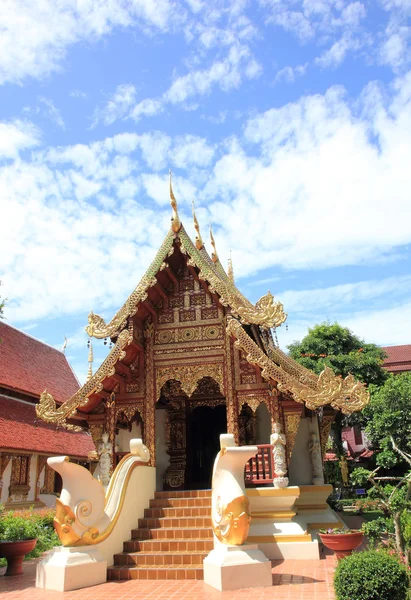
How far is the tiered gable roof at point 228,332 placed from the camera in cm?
768

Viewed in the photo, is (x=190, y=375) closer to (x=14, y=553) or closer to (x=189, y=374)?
(x=189, y=374)

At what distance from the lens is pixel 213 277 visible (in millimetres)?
8633

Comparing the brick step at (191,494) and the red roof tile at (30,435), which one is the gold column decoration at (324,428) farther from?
the red roof tile at (30,435)

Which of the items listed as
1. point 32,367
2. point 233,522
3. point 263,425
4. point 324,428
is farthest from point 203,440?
point 32,367

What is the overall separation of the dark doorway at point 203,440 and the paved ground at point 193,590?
4.03 m

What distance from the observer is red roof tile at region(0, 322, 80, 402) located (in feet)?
56.7

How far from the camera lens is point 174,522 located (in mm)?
7445

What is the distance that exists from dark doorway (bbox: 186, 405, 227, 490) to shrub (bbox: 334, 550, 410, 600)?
6.11m

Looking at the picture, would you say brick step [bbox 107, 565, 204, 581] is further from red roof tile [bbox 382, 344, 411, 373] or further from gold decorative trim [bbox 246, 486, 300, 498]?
red roof tile [bbox 382, 344, 411, 373]

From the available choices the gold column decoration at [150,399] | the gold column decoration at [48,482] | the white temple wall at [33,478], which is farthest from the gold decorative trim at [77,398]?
the gold column decoration at [48,482]

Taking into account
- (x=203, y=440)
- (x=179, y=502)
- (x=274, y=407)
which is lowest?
(x=179, y=502)

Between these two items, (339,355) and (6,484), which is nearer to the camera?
(6,484)

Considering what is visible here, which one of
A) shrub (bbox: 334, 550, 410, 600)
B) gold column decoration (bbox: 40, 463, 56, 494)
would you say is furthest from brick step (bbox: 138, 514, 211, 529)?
gold column decoration (bbox: 40, 463, 56, 494)

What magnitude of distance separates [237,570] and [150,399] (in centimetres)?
358
